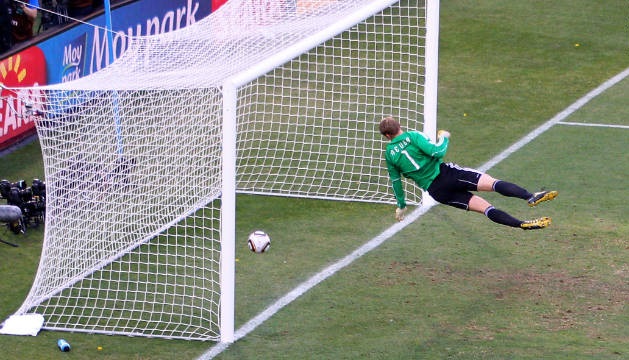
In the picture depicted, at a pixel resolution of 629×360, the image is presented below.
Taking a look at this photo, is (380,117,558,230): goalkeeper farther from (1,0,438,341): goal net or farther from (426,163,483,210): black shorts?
(1,0,438,341): goal net

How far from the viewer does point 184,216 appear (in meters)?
11.9

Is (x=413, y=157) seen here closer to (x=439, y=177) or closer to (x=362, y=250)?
(x=439, y=177)

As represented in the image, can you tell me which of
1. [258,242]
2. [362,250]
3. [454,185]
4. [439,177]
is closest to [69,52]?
[362,250]

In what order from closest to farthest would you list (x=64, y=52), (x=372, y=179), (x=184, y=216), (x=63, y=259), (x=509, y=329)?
(x=509, y=329) → (x=63, y=259) → (x=184, y=216) → (x=372, y=179) → (x=64, y=52)

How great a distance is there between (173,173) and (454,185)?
3007 millimetres

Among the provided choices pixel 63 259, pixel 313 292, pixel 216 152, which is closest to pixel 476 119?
pixel 216 152

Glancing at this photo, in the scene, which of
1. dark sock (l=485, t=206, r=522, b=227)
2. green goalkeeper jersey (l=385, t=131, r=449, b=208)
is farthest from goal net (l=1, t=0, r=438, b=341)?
dark sock (l=485, t=206, r=522, b=227)

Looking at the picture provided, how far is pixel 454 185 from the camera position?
11391mm

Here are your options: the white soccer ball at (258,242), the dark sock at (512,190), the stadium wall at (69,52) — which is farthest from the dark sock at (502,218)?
the stadium wall at (69,52)

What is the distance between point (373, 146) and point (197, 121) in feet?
11.5

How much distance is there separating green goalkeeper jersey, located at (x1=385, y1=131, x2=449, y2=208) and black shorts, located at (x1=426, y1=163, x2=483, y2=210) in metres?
0.08

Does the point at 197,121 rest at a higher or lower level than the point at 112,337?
higher

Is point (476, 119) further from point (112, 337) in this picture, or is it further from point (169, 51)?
point (112, 337)

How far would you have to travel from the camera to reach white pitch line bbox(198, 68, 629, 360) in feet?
34.1
